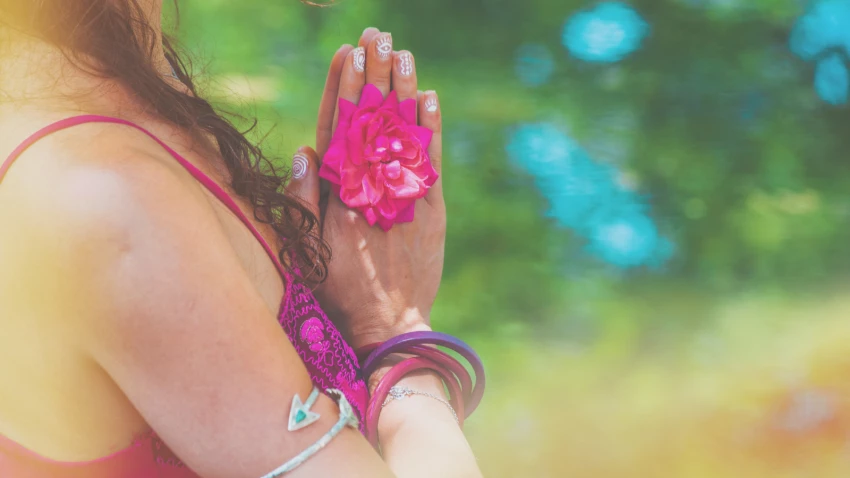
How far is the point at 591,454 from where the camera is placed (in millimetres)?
1732

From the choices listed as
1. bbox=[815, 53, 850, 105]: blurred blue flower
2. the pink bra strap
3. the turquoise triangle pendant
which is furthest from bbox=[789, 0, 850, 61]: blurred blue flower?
the turquoise triangle pendant

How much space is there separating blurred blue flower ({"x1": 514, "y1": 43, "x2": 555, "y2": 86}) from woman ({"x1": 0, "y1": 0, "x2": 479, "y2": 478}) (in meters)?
1.61

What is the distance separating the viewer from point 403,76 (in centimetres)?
86

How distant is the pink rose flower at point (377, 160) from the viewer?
2.73 feet

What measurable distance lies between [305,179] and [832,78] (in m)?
1.91

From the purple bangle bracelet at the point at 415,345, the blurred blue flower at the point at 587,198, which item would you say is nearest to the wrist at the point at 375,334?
the purple bangle bracelet at the point at 415,345

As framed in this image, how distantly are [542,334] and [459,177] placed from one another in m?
0.48

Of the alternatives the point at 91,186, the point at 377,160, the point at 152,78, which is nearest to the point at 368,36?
the point at 377,160

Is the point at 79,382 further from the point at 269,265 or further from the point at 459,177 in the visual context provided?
the point at 459,177

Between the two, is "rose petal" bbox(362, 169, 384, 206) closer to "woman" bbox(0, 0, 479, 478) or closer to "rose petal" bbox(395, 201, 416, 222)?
"rose petal" bbox(395, 201, 416, 222)

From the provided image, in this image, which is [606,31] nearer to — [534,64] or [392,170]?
[534,64]

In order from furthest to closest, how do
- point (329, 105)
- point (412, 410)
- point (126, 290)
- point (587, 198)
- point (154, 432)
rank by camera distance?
1. point (587, 198)
2. point (329, 105)
3. point (412, 410)
4. point (154, 432)
5. point (126, 290)

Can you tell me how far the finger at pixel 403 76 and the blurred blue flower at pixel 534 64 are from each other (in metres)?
1.33

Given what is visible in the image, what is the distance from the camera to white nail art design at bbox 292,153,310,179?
0.84 meters
